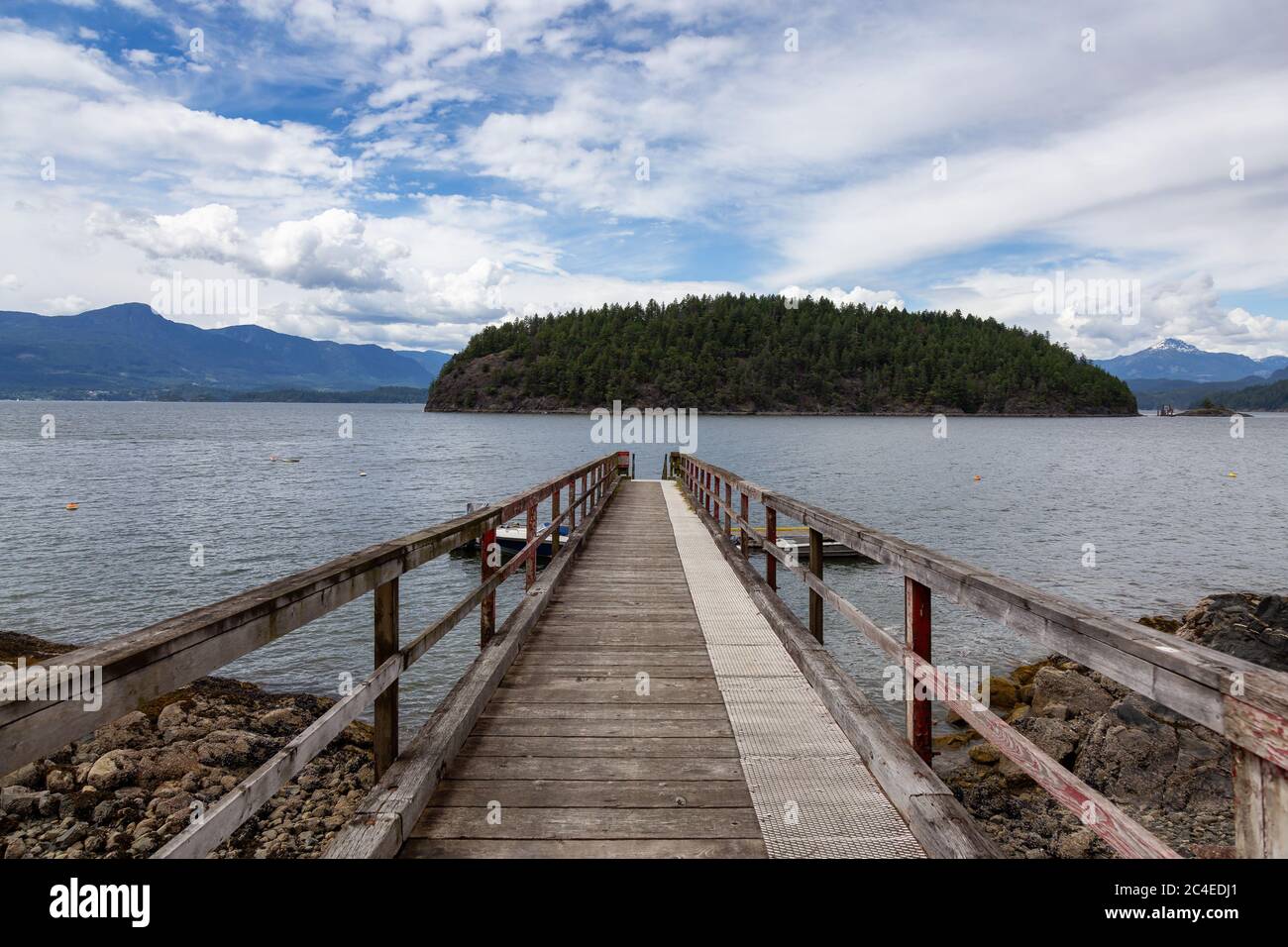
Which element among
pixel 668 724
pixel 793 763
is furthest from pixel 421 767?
pixel 793 763

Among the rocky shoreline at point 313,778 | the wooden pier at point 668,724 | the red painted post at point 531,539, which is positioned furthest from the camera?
the red painted post at point 531,539

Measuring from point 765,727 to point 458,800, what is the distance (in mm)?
1924

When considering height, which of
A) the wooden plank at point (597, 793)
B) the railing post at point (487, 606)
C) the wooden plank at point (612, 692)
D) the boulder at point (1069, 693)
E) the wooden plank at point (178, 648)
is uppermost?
the wooden plank at point (178, 648)

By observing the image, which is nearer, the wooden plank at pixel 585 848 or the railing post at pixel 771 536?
the wooden plank at pixel 585 848

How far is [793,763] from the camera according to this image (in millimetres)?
3967

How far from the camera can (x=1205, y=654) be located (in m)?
1.88

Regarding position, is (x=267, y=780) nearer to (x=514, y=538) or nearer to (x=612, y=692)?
(x=612, y=692)

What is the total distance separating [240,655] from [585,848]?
1.74 metres

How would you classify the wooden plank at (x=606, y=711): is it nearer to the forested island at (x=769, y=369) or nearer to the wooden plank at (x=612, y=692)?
the wooden plank at (x=612, y=692)

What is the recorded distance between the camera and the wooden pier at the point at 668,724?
73.3 inches

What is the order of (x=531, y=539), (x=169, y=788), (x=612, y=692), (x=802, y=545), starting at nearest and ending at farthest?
(x=612, y=692) → (x=169, y=788) → (x=531, y=539) → (x=802, y=545)

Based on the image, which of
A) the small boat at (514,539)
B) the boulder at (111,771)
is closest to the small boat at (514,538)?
the small boat at (514,539)

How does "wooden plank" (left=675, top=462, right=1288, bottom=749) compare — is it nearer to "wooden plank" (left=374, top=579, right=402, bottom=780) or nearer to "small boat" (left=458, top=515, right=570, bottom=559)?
"wooden plank" (left=374, top=579, right=402, bottom=780)

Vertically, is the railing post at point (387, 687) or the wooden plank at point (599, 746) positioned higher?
the railing post at point (387, 687)
